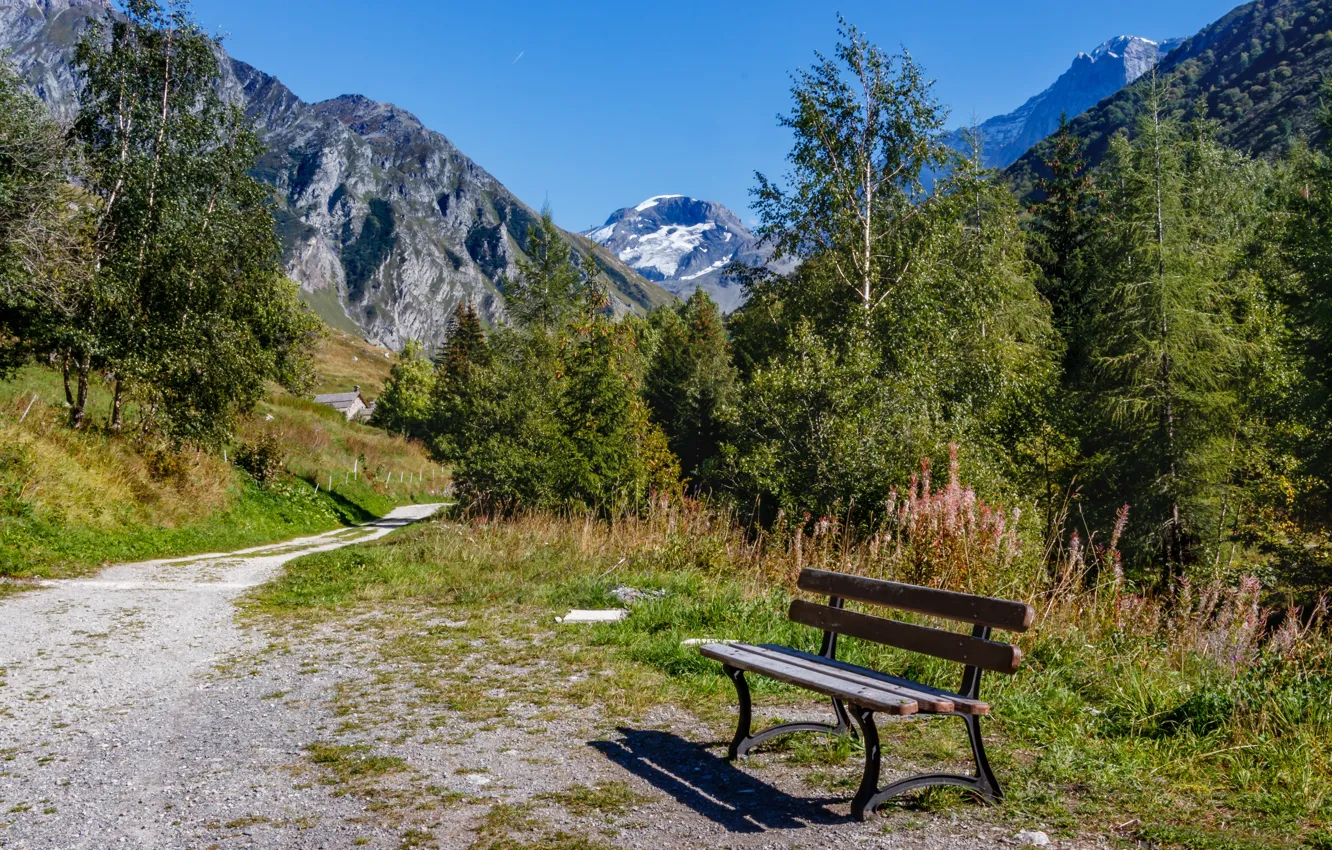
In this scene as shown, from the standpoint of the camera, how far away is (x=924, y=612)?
476 cm

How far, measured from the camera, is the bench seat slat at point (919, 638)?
4.02 metres

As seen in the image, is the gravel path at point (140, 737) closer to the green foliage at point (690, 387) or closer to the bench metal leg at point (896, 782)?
the bench metal leg at point (896, 782)

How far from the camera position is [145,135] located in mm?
21016

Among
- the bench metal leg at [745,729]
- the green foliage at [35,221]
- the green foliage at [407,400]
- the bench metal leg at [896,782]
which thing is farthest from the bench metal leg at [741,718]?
the green foliage at [407,400]

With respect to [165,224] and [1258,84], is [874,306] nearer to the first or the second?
[165,224]

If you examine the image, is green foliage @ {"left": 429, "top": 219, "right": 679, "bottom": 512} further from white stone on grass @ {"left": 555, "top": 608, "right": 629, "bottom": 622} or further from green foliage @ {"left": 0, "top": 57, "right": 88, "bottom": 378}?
green foliage @ {"left": 0, "top": 57, "right": 88, "bottom": 378}

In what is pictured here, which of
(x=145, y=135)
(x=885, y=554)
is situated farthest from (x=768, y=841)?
(x=145, y=135)

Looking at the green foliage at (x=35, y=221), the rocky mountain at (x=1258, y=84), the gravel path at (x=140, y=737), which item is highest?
the rocky mountain at (x=1258, y=84)

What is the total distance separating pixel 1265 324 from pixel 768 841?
81.6 ft

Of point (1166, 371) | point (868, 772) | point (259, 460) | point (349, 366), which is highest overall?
point (349, 366)

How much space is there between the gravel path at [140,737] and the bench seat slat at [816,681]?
2081 mm

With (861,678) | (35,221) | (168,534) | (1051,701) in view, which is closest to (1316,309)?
(1051,701)

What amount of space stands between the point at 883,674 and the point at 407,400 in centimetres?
7239

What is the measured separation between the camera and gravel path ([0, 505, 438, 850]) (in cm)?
394
